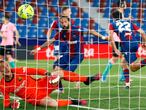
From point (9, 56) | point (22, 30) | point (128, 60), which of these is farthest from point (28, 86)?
point (22, 30)

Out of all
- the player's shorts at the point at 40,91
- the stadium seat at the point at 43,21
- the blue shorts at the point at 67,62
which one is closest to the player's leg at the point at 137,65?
the blue shorts at the point at 67,62

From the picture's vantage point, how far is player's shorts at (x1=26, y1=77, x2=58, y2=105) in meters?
7.71

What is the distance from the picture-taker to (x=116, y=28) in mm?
9875

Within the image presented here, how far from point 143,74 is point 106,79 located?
76.6 inches

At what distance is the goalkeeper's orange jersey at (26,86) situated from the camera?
300 inches

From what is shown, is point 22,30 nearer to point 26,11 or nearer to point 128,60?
point 26,11

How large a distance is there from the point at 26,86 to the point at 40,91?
227mm

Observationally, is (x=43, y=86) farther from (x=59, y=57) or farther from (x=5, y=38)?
(x=5, y=38)

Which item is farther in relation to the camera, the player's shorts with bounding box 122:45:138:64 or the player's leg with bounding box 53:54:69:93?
the player's shorts with bounding box 122:45:138:64

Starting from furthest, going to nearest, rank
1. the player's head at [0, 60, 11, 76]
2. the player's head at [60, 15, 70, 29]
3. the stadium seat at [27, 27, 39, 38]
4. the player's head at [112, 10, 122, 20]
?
the stadium seat at [27, 27, 39, 38] → the player's head at [112, 10, 122, 20] → the player's head at [60, 15, 70, 29] → the player's head at [0, 60, 11, 76]

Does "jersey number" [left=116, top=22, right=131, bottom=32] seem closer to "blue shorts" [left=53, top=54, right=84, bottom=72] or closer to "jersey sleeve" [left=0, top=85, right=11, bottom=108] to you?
"blue shorts" [left=53, top=54, right=84, bottom=72]

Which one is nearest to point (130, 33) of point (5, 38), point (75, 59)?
point (75, 59)

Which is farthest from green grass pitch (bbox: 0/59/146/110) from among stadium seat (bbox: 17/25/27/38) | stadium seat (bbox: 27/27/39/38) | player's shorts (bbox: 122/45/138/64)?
stadium seat (bbox: 27/27/39/38)

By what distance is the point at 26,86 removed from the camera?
7727 millimetres
